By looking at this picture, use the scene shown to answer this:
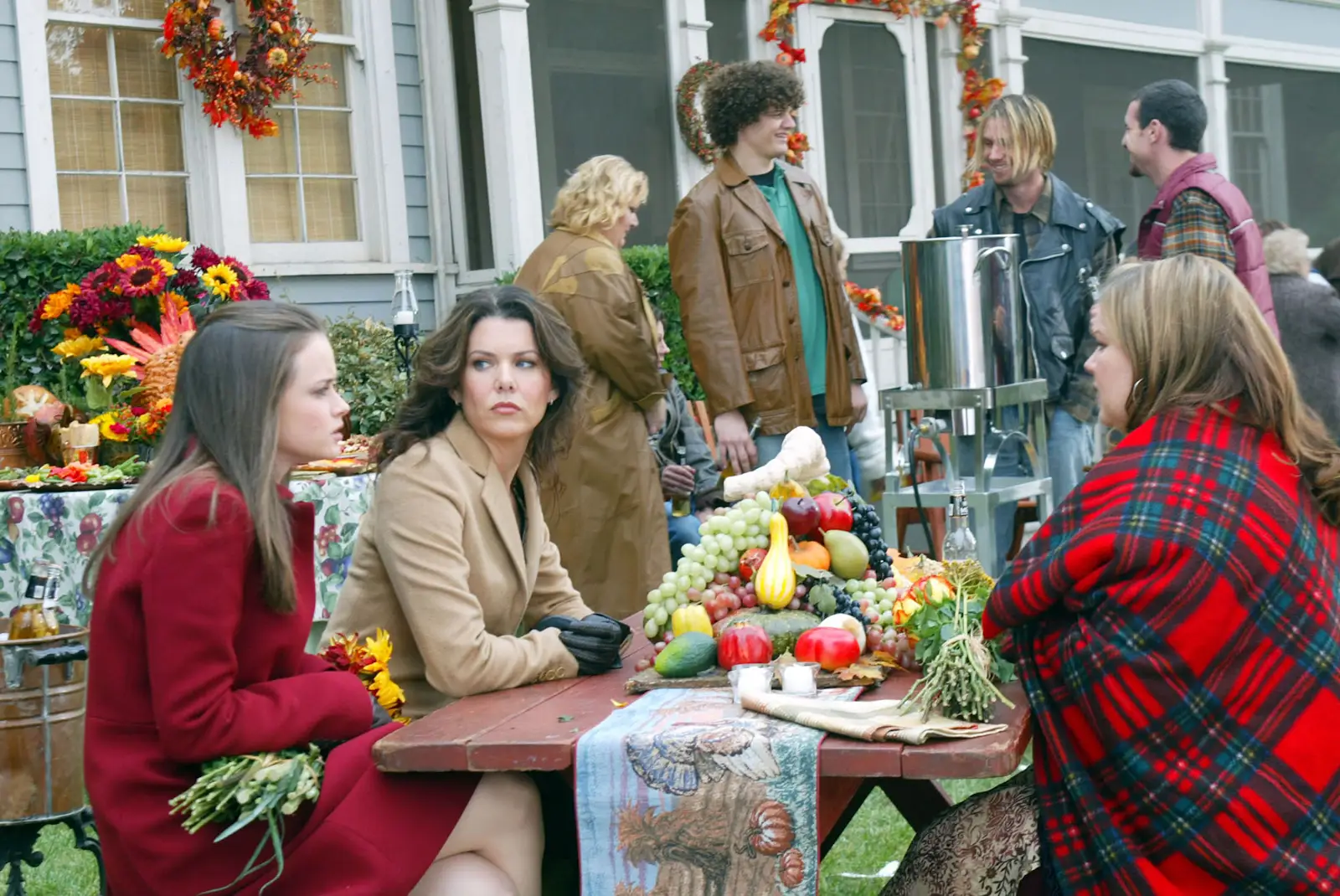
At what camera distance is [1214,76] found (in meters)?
15.5

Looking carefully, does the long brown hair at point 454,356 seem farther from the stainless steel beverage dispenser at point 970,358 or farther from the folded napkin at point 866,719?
the stainless steel beverage dispenser at point 970,358

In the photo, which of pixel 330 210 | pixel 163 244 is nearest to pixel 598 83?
pixel 330 210

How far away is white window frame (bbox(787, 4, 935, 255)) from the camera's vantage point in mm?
11305

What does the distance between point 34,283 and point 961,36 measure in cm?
764

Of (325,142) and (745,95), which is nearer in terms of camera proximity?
(745,95)

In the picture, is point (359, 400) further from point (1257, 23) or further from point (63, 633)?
point (1257, 23)

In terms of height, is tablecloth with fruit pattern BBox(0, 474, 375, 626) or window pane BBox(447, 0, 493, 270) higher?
window pane BBox(447, 0, 493, 270)

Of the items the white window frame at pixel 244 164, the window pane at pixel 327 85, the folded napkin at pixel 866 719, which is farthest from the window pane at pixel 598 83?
the folded napkin at pixel 866 719

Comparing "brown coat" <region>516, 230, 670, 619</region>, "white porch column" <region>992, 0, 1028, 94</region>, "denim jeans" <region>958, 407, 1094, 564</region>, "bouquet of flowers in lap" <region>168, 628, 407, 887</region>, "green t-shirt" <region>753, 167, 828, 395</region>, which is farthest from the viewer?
"white porch column" <region>992, 0, 1028, 94</region>

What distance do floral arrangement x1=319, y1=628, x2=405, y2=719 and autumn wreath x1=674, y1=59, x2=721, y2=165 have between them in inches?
294

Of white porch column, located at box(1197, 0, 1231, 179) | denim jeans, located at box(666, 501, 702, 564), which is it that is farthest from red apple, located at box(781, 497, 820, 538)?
white porch column, located at box(1197, 0, 1231, 179)

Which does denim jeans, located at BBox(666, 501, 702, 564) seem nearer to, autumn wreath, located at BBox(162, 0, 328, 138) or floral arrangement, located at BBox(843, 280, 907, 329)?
autumn wreath, located at BBox(162, 0, 328, 138)

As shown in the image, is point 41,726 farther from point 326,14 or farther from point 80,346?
A: point 326,14

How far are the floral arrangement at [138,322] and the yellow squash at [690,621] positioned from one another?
3265mm
